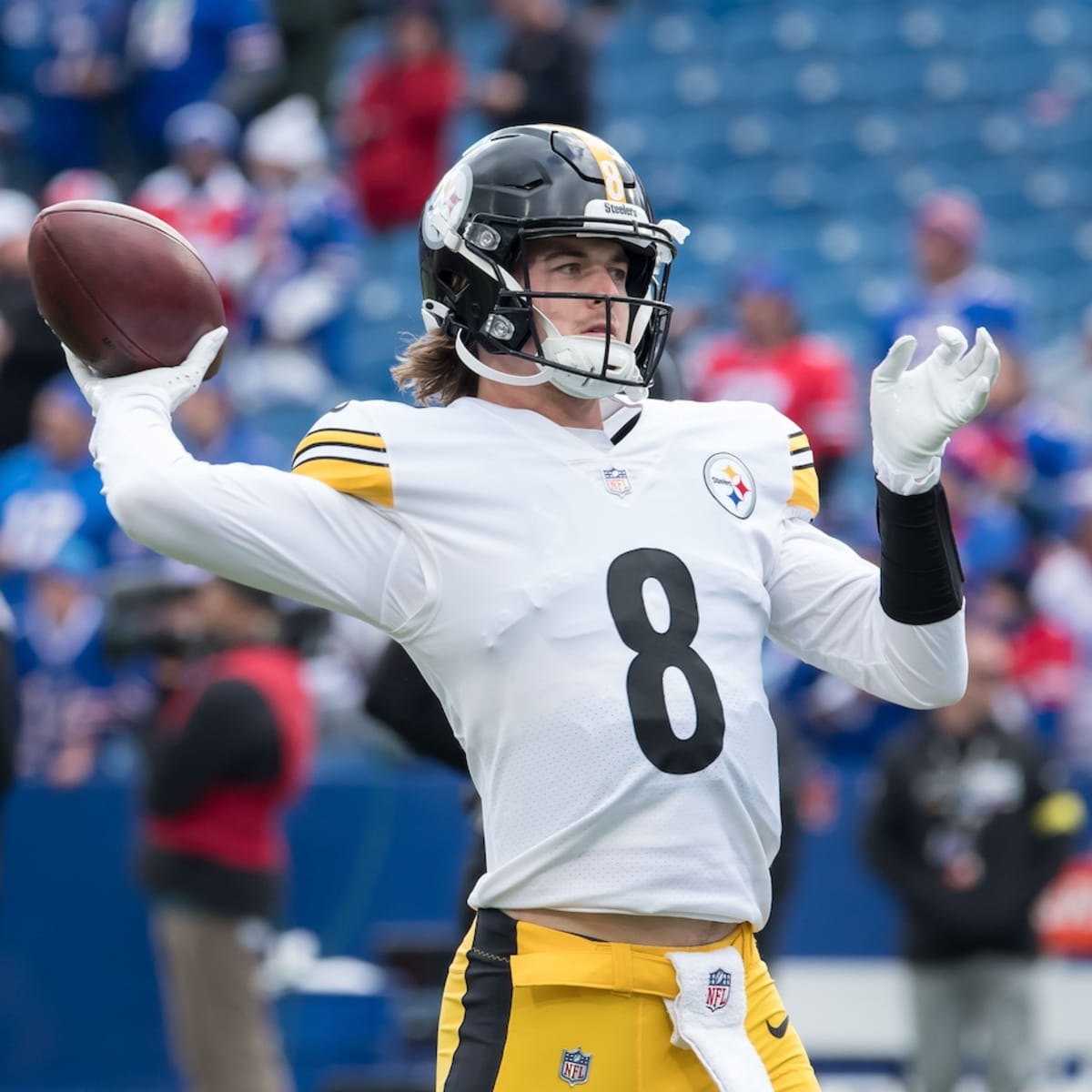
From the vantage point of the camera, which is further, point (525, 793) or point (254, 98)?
point (254, 98)

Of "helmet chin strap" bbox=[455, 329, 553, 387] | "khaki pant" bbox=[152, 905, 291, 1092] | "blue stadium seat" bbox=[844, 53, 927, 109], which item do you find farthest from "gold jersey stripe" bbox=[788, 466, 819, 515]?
"blue stadium seat" bbox=[844, 53, 927, 109]

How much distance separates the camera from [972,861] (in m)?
6.88

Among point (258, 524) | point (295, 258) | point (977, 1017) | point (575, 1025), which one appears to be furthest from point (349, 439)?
point (295, 258)

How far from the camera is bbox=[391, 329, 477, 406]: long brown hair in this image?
323 cm

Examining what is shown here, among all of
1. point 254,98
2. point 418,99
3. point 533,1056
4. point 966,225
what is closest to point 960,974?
point 966,225

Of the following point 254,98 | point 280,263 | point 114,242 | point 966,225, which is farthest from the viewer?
point 254,98

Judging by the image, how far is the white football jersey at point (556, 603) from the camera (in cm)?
281

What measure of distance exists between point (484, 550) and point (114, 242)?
26.9 inches

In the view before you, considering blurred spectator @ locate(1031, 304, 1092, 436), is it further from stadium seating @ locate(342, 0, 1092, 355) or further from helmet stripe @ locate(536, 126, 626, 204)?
helmet stripe @ locate(536, 126, 626, 204)

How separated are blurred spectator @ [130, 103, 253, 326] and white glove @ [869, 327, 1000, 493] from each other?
22.5 ft

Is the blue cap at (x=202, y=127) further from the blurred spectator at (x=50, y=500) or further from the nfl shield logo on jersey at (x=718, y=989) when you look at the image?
the nfl shield logo on jersey at (x=718, y=989)

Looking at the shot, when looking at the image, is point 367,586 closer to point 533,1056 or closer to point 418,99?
point 533,1056

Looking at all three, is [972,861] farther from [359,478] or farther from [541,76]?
[541,76]

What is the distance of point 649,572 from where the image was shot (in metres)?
2.89
